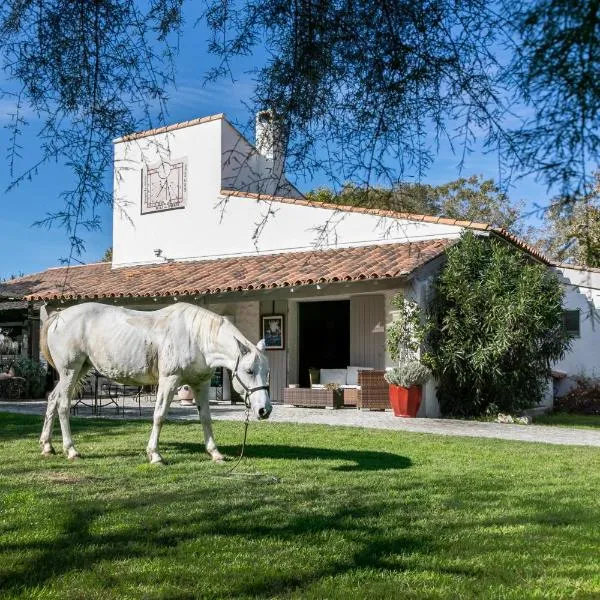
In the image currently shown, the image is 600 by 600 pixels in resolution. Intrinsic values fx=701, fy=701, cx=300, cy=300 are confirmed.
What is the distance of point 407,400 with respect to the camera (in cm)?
1357

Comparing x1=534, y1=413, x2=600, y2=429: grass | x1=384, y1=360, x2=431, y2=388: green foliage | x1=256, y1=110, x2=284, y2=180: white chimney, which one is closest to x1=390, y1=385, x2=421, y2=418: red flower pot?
x1=384, y1=360, x2=431, y2=388: green foliage

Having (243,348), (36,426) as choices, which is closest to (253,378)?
(243,348)

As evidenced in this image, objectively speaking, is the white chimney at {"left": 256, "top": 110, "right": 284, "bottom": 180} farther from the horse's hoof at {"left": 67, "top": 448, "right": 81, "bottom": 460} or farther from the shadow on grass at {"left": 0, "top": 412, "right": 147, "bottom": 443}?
the shadow on grass at {"left": 0, "top": 412, "right": 147, "bottom": 443}

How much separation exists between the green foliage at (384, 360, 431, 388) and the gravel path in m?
0.72

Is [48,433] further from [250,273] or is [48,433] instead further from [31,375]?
[31,375]

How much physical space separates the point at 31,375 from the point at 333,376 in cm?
848

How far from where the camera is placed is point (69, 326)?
8.04 meters

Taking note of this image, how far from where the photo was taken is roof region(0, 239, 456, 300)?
14132mm

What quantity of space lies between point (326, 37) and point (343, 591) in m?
2.91

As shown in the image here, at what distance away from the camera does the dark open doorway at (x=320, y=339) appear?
17422mm

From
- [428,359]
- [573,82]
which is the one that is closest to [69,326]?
[573,82]

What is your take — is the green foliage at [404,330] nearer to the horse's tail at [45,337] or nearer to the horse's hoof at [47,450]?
the horse's tail at [45,337]

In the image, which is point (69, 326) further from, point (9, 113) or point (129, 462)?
point (9, 113)

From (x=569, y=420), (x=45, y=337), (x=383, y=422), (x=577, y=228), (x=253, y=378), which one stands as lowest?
(x=569, y=420)
